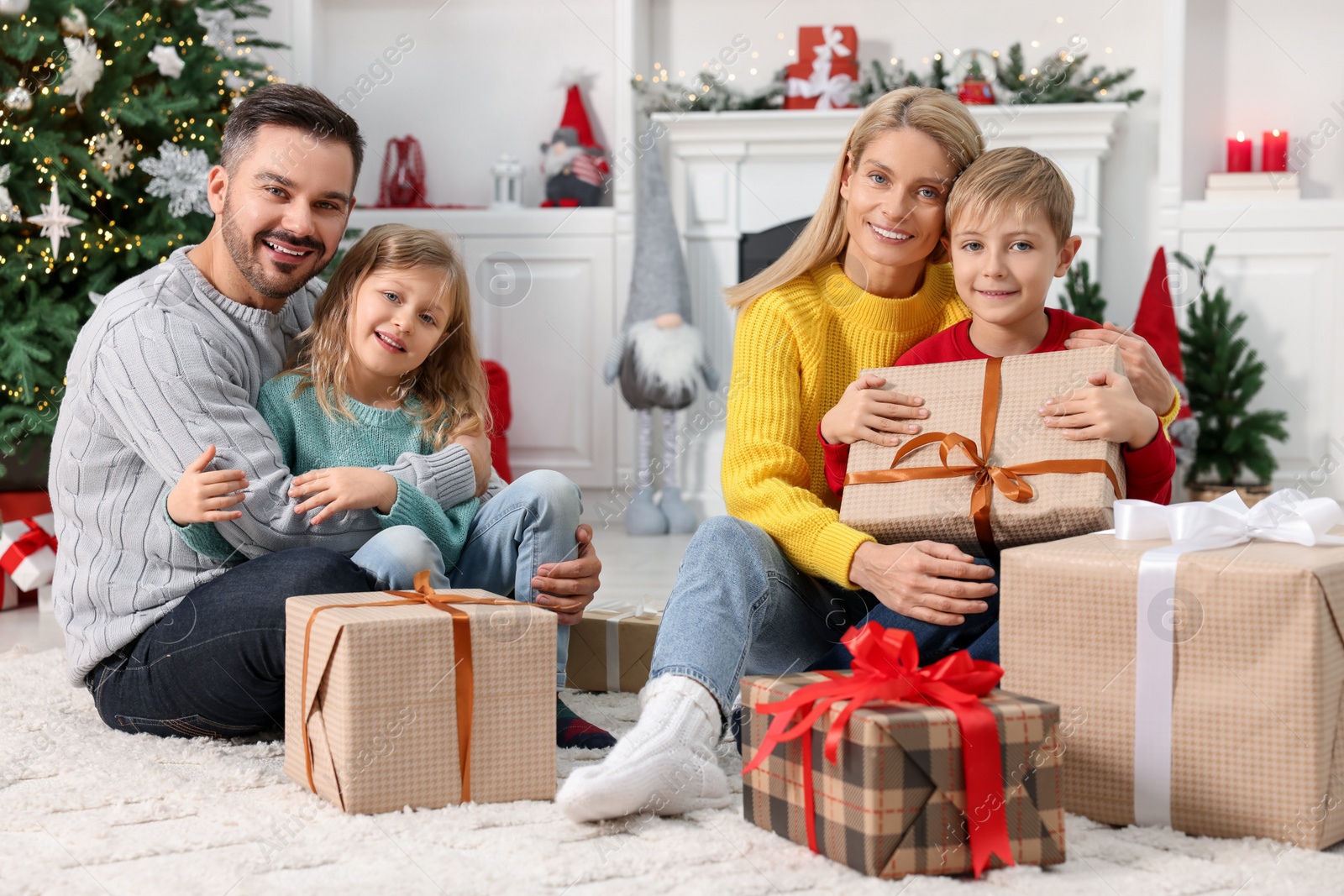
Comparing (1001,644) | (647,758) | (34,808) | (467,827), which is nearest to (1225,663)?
(1001,644)

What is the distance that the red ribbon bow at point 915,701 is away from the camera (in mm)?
981

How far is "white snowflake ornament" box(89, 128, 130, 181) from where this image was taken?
2.59m

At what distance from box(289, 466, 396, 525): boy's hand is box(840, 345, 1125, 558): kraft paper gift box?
0.54 metres

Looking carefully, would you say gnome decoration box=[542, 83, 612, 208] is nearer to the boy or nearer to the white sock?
the boy

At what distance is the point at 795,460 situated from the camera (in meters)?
1.44

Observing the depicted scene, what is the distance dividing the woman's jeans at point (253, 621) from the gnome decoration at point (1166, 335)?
2.64 meters

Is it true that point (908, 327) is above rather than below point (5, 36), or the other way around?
below

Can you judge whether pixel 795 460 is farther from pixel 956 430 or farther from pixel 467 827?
pixel 467 827

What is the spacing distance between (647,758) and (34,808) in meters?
0.62

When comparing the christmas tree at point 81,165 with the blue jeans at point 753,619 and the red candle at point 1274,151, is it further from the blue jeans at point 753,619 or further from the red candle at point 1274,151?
the red candle at point 1274,151

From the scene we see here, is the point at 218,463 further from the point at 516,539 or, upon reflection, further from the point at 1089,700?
the point at 1089,700

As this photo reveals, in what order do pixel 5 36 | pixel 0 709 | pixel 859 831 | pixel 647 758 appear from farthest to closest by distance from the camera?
pixel 5 36
pixel 0 709
pixel 647 758
pixel 859 831

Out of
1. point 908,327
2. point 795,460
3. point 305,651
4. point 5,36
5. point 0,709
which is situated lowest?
point 0,709

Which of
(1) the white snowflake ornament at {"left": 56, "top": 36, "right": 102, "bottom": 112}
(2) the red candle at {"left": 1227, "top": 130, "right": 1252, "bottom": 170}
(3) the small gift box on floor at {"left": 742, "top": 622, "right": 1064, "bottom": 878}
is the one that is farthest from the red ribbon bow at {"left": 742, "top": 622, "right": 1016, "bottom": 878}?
(2) the red candle at {"left": 1227, "top": 130, "right": 1252, "bottom": 170}
